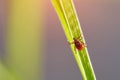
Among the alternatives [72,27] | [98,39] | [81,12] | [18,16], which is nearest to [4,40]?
[18,16]

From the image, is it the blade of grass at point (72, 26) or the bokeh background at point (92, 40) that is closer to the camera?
the blade of grass at point (72, 26)

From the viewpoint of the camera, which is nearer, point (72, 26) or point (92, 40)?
point (72, 26)

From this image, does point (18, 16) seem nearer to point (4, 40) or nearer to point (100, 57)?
point (4, 40)

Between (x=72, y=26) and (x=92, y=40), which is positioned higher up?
(x=72, y=26)

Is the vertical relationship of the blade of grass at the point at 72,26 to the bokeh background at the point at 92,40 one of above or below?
above

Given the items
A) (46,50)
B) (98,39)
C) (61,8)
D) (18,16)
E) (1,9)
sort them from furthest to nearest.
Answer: (98,39)
(46,50)
(1,9)
(18,16)
(61,8)
